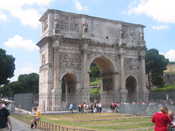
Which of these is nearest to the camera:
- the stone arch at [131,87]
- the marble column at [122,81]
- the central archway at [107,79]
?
the marble column at [122,81]

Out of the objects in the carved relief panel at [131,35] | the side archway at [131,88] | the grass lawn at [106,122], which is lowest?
the grass lawn at [106,122]

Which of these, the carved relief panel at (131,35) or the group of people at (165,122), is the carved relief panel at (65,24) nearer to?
the carved relief panel at (131,35)

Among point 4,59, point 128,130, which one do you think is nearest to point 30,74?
point 4,59

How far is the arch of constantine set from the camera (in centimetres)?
2791

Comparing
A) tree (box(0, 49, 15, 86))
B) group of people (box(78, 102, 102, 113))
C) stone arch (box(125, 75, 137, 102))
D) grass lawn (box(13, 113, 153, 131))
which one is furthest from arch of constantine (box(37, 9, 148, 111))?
tree (box(0, 49, 15, 86))

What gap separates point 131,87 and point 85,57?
9.38m

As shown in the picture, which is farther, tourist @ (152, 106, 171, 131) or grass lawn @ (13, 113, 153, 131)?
grass lawn @ (13, 113, 153, 131)

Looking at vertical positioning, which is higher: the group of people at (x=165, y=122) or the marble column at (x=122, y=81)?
the marble column at (x=122, y=81)

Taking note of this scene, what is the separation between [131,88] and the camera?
113 feet

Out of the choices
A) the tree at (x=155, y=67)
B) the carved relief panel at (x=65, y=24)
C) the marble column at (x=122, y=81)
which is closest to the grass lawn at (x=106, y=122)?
the marble column at (x=122, y=81)

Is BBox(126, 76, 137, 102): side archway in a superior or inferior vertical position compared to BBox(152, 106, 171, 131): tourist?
superior

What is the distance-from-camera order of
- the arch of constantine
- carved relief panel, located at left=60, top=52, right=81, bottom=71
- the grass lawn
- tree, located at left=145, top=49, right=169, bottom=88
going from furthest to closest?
1. tree, located at left=145, top=49, right=169, bottom=88
2. carved relief panel, located at left=60, top=52, right=81, bottom=71
3. the arch of constantine
4. the grass lawn

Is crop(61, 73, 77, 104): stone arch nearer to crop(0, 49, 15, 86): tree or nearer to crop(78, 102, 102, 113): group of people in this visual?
crop(78, 102, 102, 113): group of people

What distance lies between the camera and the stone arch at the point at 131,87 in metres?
32.8
